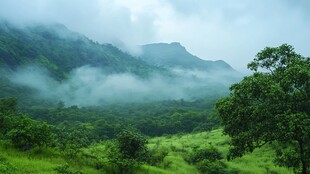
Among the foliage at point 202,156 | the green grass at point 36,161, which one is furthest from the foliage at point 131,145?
the foliage at point 202,156


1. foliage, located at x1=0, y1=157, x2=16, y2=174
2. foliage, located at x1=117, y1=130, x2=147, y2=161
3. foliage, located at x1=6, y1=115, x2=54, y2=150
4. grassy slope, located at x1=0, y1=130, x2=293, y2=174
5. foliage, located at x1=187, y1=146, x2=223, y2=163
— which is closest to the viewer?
foliage, located at x1=0, y1=157, x2=16, y2=174

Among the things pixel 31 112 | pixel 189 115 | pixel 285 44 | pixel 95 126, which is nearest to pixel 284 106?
pixel 285 44

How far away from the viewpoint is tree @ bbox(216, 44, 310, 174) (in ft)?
63.7

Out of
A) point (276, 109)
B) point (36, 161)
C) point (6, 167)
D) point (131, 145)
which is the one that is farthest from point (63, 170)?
point (276, 109)

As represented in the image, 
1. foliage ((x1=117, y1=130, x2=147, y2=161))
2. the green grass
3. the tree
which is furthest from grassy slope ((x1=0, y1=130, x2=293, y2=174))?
the tree

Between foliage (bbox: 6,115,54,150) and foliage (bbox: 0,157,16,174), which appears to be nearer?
foliage (bbox: 0,157,16,174)

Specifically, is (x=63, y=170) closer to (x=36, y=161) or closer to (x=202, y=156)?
(x=36, y=161)

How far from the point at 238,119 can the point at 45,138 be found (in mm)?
13218

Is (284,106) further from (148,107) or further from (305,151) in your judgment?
(148,107)

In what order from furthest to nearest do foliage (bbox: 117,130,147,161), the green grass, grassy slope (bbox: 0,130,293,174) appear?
1. foliage (bbox: 117,130,147,161)
2. grassy slope (bbox: 0,130,293,174)
3. the green grass

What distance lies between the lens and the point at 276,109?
20.3m

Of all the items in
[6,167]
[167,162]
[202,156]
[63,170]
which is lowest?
[167,162]

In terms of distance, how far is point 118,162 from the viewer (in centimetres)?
2316

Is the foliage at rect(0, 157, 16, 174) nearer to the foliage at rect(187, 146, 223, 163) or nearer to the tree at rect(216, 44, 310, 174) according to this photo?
the tree at rect(216, 44, 310, 174)
